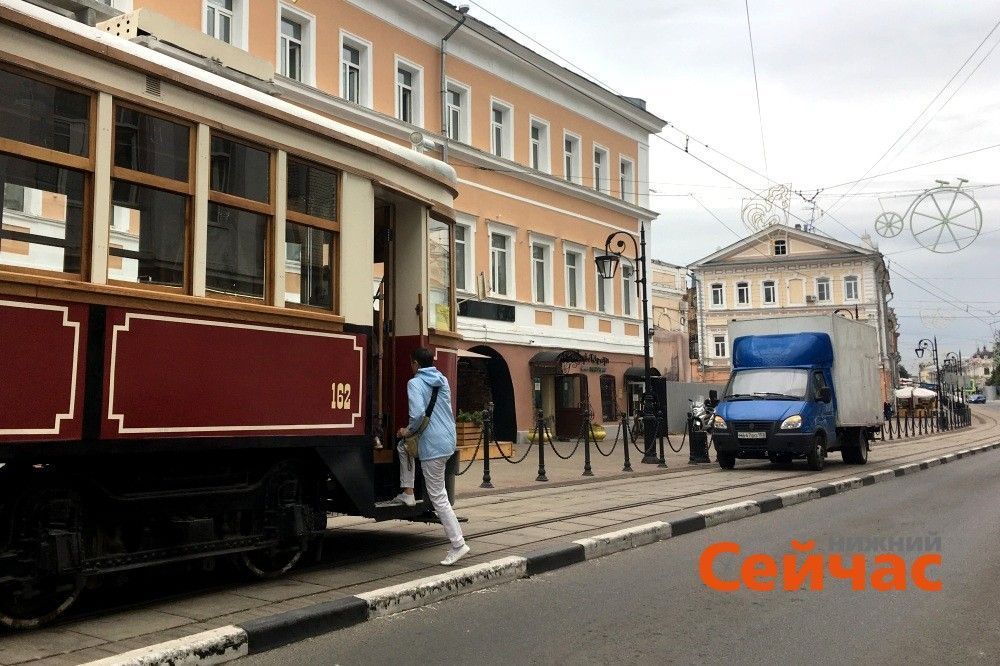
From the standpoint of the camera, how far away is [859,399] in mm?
20188

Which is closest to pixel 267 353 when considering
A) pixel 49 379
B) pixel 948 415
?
pixel 49 379

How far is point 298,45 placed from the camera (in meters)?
21.6

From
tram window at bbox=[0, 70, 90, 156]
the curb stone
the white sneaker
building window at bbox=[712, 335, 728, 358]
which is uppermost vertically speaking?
building window at bbox=[712, 335, 728, 358]

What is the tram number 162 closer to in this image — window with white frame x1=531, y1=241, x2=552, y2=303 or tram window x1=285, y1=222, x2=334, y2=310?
tram window x1=285, y1=222, x2=334, y2=310

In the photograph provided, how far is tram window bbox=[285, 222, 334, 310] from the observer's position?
22.9 ft

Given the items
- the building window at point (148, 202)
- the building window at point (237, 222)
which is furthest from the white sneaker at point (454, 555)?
the building window at point (148, 202)

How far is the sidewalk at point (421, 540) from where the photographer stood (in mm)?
5348

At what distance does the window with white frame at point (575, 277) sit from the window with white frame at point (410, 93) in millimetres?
7799

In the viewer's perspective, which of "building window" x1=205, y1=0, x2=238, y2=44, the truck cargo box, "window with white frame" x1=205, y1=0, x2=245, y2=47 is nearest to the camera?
the truck cargo box

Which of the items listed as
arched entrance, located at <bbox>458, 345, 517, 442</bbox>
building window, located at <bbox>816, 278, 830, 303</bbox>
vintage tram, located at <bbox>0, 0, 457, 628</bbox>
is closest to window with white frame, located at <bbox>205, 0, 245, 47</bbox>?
arched entrance, located at <bbox>458, 345, 517, 442</bbox>

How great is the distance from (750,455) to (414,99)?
40.8 ft

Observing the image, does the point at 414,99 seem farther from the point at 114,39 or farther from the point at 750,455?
the point at 114,39

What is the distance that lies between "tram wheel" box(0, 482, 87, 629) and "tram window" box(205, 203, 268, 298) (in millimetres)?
1660

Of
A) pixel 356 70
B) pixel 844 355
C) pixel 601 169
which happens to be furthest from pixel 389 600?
pixel 601 169
